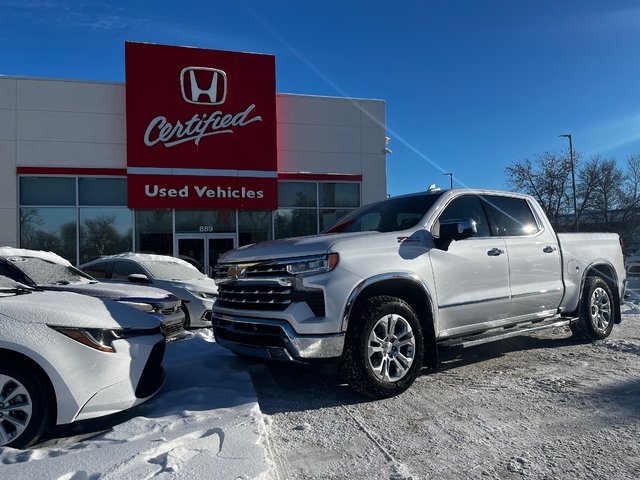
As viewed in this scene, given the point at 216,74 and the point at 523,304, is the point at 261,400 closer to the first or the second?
the point at 523,304

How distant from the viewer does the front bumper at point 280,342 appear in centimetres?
393

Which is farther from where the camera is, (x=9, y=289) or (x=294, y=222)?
(x=294, y=222)

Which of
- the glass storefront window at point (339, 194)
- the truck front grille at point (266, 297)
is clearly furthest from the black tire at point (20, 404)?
the glass storefront window at point (339, 194)

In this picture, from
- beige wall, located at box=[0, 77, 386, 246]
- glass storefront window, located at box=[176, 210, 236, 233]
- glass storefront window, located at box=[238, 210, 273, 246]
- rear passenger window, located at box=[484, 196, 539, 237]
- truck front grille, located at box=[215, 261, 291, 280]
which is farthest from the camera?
glass storefront window, located at box=[238, 210, 273, 246]

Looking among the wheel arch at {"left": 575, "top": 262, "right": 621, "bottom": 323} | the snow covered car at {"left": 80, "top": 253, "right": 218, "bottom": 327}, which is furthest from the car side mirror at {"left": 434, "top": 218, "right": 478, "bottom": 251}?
the snow covered car at {"left": 80, "top": 253, "right": 218, "bottom": 327}

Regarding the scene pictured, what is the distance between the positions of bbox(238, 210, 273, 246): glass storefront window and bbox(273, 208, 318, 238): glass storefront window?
30 centimetres

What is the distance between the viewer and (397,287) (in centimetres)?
449

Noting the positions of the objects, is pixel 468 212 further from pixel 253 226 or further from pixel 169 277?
pixel 253 226

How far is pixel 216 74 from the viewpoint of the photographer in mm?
16141

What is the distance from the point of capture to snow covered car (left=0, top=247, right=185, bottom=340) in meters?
6.12

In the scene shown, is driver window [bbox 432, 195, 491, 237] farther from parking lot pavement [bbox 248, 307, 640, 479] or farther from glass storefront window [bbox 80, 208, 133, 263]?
glass storefront window [bbox 80, 208, 133, 263]

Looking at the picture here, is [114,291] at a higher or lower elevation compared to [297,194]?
lower

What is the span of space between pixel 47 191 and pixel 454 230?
1431cm

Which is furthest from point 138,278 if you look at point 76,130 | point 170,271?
point 76,130
